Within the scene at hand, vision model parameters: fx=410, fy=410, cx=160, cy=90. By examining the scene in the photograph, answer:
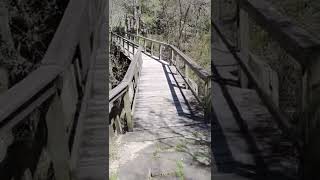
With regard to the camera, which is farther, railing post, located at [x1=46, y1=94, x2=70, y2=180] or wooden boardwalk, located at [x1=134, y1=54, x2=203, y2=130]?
wooden boardwalk, located at [x1=134, y1=54, x2=203, y2=130]

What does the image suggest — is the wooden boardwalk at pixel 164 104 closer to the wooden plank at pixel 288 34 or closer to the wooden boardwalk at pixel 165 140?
the wooden boardwalk at pixel 165 140

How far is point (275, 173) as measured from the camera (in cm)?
281

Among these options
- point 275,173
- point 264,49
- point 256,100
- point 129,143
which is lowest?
point 129,143

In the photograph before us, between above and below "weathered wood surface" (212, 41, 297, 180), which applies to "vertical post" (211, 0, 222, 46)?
above

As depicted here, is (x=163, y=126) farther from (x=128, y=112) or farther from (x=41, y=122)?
(x=41, y=122)

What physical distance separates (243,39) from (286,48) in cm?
197

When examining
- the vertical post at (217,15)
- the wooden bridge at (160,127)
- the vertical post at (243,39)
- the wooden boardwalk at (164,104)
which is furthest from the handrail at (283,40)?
the wooden boardwalk at (164,104)

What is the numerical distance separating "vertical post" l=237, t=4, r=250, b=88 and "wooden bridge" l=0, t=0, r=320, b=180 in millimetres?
12

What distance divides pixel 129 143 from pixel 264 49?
2.31 meters

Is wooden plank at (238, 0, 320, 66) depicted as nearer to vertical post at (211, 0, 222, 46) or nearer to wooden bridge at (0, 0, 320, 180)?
wooden bridge at (0, 0, 320, 180)

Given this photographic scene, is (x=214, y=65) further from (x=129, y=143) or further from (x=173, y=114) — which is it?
(x=173, y=114)

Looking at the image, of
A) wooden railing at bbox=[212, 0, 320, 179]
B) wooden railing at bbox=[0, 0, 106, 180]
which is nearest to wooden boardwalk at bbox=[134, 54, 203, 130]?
wooden railing at bbox=[212, 0, 320, 179]

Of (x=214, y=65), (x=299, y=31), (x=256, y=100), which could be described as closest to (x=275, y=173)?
(x=299, y=31)

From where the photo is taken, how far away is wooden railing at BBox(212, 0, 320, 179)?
6.89 feet
